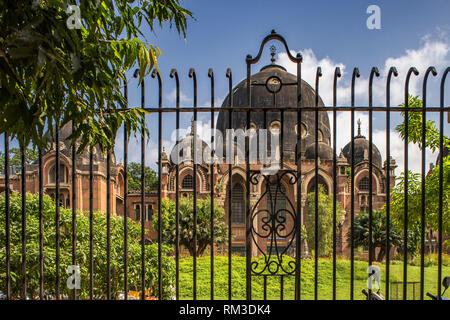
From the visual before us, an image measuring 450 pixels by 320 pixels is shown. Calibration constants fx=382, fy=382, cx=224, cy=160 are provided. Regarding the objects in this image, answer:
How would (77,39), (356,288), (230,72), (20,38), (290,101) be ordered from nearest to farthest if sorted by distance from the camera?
1. (20,38)
2. (77,39)
3. (230,72)
4. (356,288)
5. (290,101)

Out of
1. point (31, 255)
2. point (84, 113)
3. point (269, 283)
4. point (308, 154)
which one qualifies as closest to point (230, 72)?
point (84, 113)

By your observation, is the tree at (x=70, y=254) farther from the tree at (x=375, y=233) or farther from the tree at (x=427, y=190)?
the tree at (x=375, y=233)

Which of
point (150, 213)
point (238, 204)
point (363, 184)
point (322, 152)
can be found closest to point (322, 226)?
point (238, 204)

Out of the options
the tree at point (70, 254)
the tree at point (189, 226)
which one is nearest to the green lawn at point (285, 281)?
the tree at point (189, 226)

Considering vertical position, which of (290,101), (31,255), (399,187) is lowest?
(31,255)

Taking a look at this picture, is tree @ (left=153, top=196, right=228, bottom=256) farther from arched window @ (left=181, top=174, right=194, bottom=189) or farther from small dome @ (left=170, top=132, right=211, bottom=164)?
arched window @ (left=181, top=174, right=194, bottom=189)

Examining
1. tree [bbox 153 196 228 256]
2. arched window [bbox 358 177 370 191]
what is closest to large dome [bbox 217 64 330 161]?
arched window [bbox 358 177 370 191]

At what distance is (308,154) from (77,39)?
83.0 ft

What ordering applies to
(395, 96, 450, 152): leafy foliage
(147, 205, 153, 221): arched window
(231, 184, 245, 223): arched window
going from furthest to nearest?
(147, 205, 153, 221): arched window → (231, 184, 245, 223): arched window → (395, 96, 450, 152): leafy foliage

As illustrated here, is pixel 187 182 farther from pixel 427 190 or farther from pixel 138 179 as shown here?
pixel 427 190

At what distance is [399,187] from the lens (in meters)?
6.93

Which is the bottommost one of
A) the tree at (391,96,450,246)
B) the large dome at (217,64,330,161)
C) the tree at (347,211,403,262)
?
the tree at (347,211,403,262)

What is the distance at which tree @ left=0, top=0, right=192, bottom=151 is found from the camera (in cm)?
169
